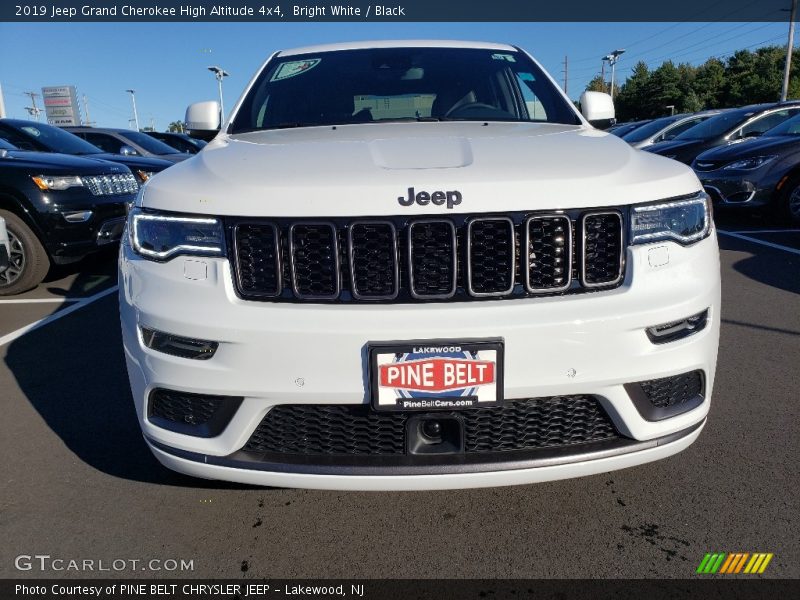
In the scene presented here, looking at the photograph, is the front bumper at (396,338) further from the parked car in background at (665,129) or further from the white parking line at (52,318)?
the parked car in background at (665,129)

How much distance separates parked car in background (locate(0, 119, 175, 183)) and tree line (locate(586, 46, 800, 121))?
58919mm

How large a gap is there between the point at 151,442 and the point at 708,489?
197 centimetres

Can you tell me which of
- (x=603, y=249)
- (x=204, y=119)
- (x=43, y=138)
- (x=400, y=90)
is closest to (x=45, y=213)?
(x=204, y=119)

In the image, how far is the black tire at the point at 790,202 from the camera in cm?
739

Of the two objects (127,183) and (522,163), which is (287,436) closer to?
(522,163)

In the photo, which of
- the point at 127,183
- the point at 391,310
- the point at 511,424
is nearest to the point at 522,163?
the point at 391,310

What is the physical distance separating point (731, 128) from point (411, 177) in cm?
1013

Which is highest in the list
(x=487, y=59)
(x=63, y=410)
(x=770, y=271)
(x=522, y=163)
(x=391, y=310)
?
(x=487, y=59)

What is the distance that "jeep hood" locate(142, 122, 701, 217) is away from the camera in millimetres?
1706

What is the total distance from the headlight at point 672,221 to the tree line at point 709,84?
61.2 metres

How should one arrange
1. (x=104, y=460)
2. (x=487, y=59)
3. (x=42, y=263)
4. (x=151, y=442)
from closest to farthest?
1. (x=151, y=442)
2. (x=104, y=460)
3. (x=487, y=59)
4. (x=42, y=263)

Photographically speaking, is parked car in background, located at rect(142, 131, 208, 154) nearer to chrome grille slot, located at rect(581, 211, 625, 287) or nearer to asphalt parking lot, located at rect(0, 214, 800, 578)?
asphalt parking lot, located at rect(0, 214, 800, 578)

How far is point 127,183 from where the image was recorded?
6035 millimetres

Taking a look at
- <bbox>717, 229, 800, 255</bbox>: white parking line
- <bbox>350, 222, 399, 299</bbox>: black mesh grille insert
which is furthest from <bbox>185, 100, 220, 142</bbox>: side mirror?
<bbox>717, 229, 800, 255</bbox>: white parking line
